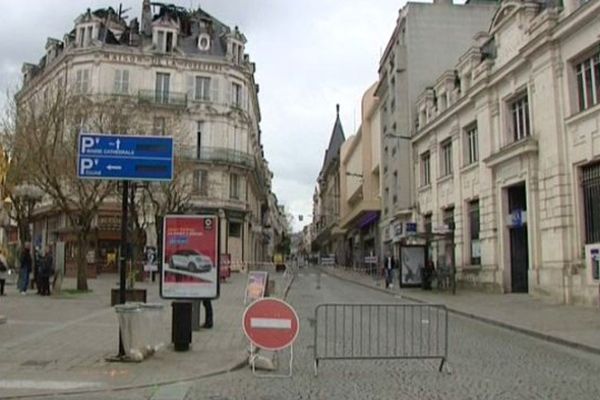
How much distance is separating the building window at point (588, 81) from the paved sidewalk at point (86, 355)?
13.5 meters

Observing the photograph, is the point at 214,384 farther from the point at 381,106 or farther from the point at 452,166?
the point at 381,106

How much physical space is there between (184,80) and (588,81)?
4109cm

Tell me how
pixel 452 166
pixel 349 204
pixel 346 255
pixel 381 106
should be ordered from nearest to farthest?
A: 1. pixel 452 166
2. pixel 381 106
3. pixel 349 204
4. pixel 346 255

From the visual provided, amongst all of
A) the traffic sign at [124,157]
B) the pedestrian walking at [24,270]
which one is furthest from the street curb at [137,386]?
the pedestrian walking at [24,270]

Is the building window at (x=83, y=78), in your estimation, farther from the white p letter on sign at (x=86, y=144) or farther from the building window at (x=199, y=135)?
the white p letter on sign at (x=86, y=144)

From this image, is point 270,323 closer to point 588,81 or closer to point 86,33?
point 588,81

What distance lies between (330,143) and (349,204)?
4515cm

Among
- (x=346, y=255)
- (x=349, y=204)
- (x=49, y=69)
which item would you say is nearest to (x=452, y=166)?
(x=49, y=69)

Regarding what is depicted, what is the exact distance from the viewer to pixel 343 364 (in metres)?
10.4

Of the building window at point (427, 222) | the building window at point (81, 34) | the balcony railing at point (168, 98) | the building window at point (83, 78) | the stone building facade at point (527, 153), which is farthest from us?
the building window at point (81, 34)

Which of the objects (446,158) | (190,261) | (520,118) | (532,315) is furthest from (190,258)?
(446,158)

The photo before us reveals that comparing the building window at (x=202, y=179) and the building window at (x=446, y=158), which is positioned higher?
the building window at (x=202, y=179)

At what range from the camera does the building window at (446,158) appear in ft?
120

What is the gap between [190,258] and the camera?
1218cm
